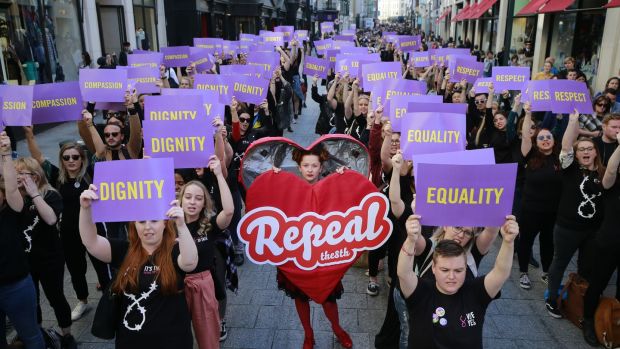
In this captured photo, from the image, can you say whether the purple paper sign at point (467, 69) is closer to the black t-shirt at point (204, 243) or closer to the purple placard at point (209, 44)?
the black t-shirt at point (204, 243)

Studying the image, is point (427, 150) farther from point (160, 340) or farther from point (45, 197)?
point (45, 197)

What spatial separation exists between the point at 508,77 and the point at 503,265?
5.47 meters

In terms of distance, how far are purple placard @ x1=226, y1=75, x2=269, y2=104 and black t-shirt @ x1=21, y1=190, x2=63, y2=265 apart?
3.24 metres

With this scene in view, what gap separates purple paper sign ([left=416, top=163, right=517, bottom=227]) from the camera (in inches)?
112

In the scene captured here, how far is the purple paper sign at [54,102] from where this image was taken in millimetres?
5383

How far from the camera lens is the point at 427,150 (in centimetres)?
404

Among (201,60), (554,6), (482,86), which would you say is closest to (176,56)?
(201,60)

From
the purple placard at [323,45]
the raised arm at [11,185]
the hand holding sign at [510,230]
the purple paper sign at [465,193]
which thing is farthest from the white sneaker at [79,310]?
the purple placard at [323,45]

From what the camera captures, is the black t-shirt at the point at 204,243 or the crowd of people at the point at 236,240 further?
the black t-shirt at the point at 204,243

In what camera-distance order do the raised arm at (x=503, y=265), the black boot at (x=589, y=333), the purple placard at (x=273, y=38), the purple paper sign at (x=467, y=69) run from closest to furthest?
the raised arm at (x=503, y=265)
the black boot at (x=589, y=333)
the purple paper sign at (x=467, y=69)
the purple placard at (x=273, y=38)

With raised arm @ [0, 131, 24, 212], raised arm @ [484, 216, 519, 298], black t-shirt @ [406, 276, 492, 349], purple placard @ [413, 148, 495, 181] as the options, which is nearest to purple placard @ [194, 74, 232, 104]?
raised arm @ [0, 131, 24, 212]

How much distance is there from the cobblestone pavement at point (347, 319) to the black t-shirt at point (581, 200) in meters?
0.98

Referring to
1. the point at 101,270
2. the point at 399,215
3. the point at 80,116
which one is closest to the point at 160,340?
the point at 399,215

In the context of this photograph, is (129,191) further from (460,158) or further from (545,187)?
(545,187)
